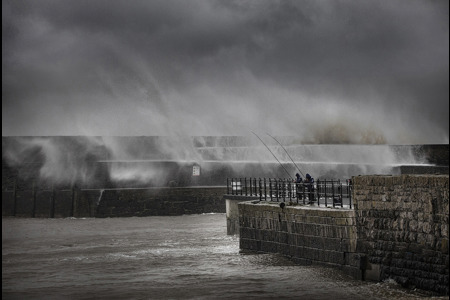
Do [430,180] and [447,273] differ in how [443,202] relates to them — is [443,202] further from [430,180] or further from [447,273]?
[447,273]

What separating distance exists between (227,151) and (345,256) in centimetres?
3354

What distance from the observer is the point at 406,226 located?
1217 cm

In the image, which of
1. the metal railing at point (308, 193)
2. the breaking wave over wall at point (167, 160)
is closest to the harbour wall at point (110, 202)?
the breaking wave over wall at point (167, 160)

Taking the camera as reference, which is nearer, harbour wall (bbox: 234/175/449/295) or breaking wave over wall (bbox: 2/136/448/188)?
harbour wall (bbox: 234/175/449/295)

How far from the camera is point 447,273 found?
1093cm

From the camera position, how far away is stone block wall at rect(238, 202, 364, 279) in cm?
1370

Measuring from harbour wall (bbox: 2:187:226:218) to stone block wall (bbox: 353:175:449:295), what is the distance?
77.5 feet

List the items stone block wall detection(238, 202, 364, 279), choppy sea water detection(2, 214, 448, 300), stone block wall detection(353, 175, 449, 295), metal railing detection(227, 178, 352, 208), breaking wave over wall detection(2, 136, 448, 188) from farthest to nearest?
1. breaking wave over wall detection(2, 136, 448, 188)
2. metal railing detection(227, 178, 352, 208)
3. stone block wall detection(238, 202, 364, 279)
4. choppy sea water detection(2, 214, 448, 300)
5. stone block wall detection(353, 175, 449, 295)

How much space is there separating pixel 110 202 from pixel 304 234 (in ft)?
73.2

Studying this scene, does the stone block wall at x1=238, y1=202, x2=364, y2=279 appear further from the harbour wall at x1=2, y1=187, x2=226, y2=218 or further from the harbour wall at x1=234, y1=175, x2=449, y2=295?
the harbour wall at x1=2, y1=187, x2=226, y2=218

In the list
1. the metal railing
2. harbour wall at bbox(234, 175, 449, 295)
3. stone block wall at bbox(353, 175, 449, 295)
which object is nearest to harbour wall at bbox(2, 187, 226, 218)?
the metal railing

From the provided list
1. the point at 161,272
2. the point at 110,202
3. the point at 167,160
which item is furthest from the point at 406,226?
the point at 167,160

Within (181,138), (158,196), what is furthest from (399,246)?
(181,138)

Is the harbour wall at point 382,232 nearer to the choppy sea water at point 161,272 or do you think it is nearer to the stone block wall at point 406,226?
the stone block wall at point 406,226
